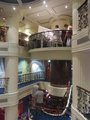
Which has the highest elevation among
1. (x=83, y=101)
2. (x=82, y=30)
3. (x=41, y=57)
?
(x=82, y=30)

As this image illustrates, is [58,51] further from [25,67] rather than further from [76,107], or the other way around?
[25,67]

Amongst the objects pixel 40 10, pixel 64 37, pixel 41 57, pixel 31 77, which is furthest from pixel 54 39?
pixel 31 77

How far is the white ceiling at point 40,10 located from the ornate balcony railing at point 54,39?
176cm

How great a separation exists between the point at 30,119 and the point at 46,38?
4.97 meters

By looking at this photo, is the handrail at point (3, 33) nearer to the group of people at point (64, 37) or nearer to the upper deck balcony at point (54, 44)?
the upper deck balcony at point (54, 44)

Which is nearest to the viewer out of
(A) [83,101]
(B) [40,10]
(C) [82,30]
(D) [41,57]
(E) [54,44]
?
(C) [82,30]

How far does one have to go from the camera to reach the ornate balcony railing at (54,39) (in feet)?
33.1

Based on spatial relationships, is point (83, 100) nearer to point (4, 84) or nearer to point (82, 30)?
point (82, 30)

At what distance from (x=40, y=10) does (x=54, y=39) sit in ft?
9.26

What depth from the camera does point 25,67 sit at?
15.5 metres

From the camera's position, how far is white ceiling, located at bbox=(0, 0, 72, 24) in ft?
33.2

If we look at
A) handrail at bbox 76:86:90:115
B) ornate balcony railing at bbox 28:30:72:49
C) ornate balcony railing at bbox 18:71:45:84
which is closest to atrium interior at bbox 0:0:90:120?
ornate balcony railing at bbox 28:30:72:49

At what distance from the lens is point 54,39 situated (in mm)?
10266

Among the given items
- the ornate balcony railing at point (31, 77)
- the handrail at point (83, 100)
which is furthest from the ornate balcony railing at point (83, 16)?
the ornate balcony railing at point (31, 77)
